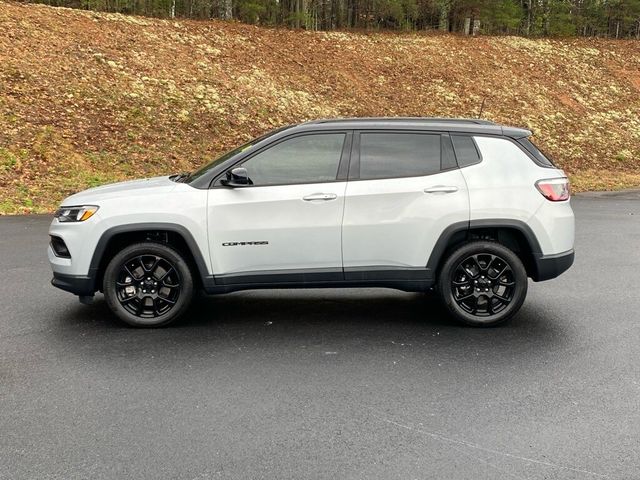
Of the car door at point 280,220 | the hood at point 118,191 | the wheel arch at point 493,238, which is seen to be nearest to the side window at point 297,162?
the car door at point 280,220

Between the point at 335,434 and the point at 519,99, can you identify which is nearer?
the point at 335,434

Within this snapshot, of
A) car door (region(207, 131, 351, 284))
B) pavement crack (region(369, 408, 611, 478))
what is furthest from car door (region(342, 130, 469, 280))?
pavement crack (region(369, 408, 611, 478))

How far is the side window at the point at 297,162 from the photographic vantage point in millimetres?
5059

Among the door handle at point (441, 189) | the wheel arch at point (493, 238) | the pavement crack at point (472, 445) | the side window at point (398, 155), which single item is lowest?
the pavement crack at point (472, 445)

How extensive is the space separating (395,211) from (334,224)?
54 cm

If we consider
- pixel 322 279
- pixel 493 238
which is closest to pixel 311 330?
pixel 322 279

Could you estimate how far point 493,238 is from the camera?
527 cm

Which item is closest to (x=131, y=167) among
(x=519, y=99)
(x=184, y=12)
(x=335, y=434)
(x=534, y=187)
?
(x=534, y=187)

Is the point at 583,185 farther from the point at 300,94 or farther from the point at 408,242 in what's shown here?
the point at 408,242

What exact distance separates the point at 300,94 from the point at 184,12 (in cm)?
935

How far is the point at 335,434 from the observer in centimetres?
339

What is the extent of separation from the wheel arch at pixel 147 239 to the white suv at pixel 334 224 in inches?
0.5

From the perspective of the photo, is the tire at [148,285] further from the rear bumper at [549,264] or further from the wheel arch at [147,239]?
the rear bumper at [549,264]

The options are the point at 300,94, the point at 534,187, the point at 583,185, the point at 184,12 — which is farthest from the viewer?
the point at 184,12
